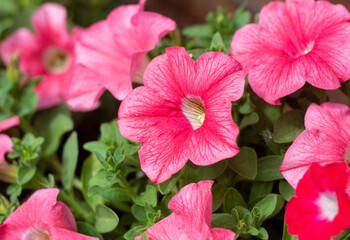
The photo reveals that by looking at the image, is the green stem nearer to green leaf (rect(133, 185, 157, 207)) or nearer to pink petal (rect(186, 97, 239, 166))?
green leaf (rect(133, 185, 157, 207))

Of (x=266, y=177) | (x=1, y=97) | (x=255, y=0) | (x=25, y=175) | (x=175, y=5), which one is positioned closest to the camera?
(x=266, y=177)

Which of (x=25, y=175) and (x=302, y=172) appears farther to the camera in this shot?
(x=25, y=175)

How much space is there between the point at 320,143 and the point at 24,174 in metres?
0.51

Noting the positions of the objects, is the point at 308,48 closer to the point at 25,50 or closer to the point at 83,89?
the point at 83,89

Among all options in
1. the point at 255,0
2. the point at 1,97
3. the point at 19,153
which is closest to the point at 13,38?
the point at 1,97

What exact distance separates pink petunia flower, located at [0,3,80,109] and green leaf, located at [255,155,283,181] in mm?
650

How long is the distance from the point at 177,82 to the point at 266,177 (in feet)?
0.68

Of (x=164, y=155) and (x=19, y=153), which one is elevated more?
(x=164, y=155)

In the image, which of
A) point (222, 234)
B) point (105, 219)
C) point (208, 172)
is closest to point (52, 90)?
point (105, 219)

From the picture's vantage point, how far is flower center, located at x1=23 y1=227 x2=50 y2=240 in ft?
2.20

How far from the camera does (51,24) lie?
1.23 m

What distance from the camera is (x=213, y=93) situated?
61 cm

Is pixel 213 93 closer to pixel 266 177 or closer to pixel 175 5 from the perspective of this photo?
pixel 266 177

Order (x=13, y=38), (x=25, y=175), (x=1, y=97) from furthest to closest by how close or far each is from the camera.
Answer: (x=13, y=38) < (x=1, y=97) < (x=25, y=175)
